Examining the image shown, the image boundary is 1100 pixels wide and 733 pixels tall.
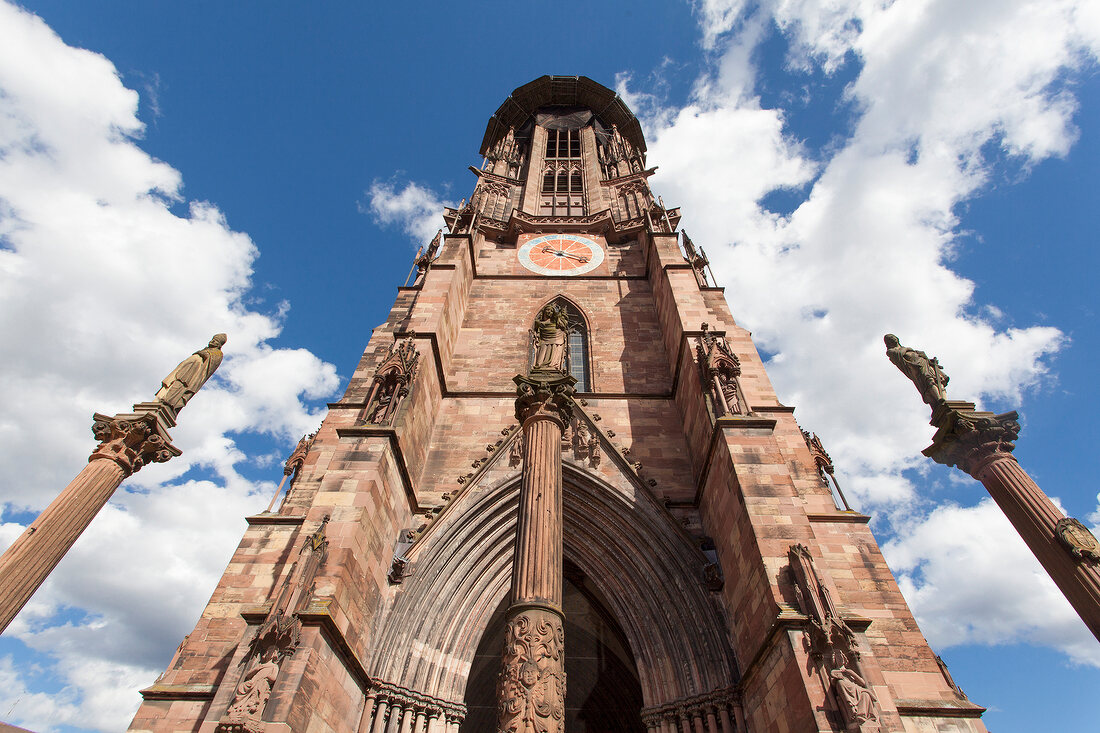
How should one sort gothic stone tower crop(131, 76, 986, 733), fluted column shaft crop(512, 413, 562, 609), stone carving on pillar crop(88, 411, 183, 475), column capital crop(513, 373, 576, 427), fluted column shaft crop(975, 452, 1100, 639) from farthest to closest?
stone carving on pillar crop(88, 411, 183, 475)
fluted column shaft crop(975, 452, 1100, 639)
column capital crop(513, 373, 576, 427)
gothic stone tower crop(131, 76, 986, 733)
fluted column shaft crop(512, 413, 562, 609)

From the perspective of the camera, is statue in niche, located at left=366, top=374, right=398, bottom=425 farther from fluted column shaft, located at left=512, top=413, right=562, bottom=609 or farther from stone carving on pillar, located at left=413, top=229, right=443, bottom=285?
stone carving on pillar, located at left=413, top=229, right=443, bottom=285

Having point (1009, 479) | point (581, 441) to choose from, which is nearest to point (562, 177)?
point (581, 441)

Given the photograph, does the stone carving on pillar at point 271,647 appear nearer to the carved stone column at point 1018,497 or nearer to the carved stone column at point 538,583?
the carved stone column at point 538,583

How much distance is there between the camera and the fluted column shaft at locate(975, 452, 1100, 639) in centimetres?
602

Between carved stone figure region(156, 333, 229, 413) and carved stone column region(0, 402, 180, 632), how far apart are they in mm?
246

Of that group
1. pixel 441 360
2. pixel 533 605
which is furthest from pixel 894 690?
pixel 441 360

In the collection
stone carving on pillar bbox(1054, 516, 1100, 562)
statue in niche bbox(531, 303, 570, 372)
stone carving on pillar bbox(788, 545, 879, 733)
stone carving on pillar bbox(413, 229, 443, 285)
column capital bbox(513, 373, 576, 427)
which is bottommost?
stone carving on pillar bbox(788, 545, 879, 733)

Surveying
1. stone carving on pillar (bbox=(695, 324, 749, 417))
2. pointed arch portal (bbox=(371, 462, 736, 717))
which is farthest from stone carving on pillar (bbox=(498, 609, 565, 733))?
stone carving on pillar (bbox=(695, 324, 749, 417))

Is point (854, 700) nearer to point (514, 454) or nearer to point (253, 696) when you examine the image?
point (253, 696)

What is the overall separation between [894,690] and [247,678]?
699cm

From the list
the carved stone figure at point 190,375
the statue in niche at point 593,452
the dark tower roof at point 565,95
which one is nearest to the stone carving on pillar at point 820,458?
the statue in niche at point 593,452

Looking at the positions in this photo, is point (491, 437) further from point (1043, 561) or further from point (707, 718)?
point (1043, 561)

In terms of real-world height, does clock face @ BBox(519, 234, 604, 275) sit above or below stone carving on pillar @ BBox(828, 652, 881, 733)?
above

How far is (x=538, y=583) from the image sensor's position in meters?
4.43
